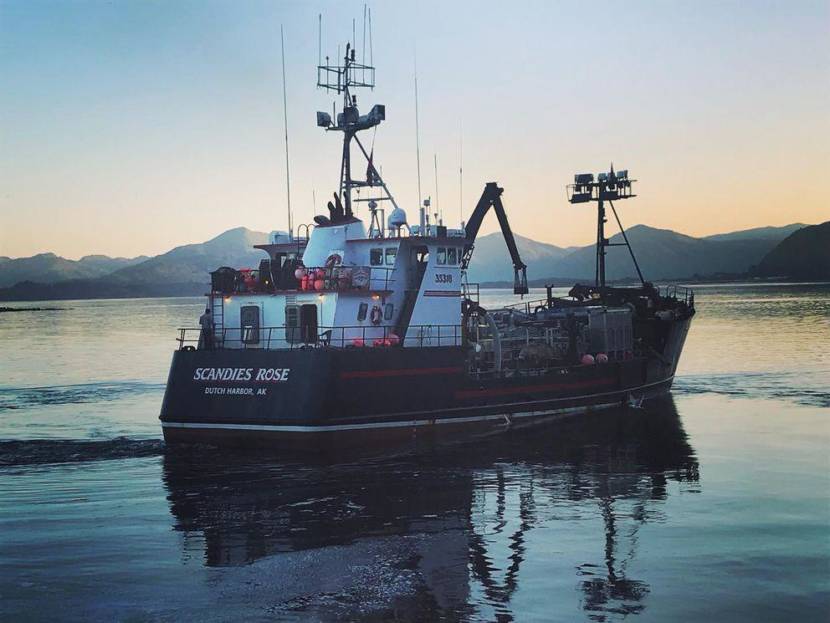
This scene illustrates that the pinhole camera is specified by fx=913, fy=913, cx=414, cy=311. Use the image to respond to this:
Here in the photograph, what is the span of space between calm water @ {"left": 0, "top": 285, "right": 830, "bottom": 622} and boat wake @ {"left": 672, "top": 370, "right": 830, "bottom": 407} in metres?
7.24

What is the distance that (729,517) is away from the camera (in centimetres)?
1878

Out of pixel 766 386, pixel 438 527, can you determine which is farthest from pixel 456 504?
pixel 766 386

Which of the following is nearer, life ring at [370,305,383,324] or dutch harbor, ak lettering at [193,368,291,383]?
dutch harbor, ak lettering at [193,368,291,383]

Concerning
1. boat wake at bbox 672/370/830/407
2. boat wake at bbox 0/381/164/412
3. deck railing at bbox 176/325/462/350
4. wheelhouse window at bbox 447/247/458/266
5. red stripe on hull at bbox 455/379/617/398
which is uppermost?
wheelhouse window at bbox 447/247/458/266

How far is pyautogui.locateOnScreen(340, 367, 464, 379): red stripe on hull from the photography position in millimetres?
24823

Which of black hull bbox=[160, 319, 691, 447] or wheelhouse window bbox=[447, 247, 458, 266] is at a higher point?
wheelhouse window bbox=[447, 247, 458, 266]

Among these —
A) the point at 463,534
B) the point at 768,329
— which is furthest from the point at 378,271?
the point at 768,329

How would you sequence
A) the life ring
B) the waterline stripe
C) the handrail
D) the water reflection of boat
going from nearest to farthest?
the water reflection of boat → the waterline stripe → the handrail → the life ring

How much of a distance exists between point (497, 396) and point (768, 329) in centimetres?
6894

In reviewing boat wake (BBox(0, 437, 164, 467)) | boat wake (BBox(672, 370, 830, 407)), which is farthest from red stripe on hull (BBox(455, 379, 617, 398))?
boat wake (BBox(0, 437, 164, 467))

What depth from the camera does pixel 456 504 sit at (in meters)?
19.8

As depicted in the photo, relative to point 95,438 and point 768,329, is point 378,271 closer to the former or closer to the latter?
point 95,438

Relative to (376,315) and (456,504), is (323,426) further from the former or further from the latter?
(456,504)

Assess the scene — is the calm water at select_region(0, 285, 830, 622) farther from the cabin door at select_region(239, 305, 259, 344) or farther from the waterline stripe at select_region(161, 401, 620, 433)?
the cabin door at select_region(239, 305, 259, 344)
